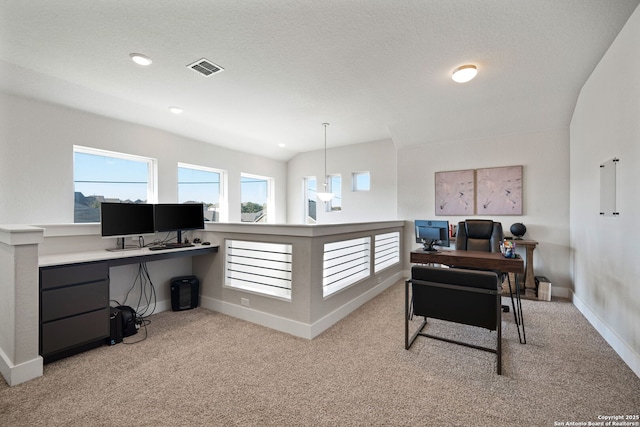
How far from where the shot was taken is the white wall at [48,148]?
10.1ft

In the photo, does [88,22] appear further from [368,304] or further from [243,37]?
[368,304]

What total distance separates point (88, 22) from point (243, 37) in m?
1.23

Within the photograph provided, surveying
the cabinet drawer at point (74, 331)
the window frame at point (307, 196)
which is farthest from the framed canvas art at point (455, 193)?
the cabinet drawer at point (74, 331)

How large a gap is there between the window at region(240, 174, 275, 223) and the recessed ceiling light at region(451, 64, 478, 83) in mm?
4604

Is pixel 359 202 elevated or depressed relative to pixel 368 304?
elevated

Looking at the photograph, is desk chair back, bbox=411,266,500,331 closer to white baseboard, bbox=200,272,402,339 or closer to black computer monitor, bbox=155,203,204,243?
white baseboard, bbox=200,272,402,339

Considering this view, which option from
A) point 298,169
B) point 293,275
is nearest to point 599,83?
point 293,275

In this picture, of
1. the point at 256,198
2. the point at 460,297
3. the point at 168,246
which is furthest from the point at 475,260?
the point at 256,198

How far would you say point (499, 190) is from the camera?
180 inches

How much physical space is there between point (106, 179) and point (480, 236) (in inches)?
216

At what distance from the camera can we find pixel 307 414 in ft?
5.52

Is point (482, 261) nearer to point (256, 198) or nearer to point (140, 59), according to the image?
point (140, 59)

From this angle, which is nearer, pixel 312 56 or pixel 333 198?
pixel 312 56

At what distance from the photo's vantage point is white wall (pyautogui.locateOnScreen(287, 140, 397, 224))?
5855 mm
